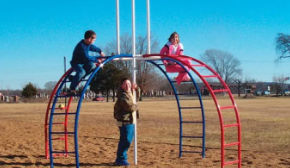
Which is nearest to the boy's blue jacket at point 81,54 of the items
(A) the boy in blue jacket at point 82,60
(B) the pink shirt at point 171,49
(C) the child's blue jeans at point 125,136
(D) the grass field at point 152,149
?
(A) the boy in blue jacket at point 82,60

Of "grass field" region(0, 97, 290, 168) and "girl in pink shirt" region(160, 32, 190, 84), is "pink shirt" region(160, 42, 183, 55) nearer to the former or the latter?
"girl in pink shirt" region(160, 32, 190, 84)

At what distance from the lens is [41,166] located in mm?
8141

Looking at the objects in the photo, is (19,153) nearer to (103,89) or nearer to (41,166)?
(41,166)

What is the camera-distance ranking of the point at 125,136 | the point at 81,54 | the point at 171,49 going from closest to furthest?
the point at 81,54 → the point at 125,136 → the point at 171,49

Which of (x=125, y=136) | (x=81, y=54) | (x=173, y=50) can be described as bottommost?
(x=125, y=136)

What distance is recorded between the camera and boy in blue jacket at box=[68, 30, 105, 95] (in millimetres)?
7426

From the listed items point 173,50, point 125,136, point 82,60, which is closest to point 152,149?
point 125,136

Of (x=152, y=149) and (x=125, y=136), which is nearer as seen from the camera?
(x=125, y=136)

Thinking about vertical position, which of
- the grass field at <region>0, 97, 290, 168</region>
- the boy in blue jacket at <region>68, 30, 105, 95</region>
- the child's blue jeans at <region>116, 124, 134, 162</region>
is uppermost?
the boy in blue jacket at <region>68, 30, 105, 95</region>

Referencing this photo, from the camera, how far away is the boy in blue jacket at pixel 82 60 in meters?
7.43

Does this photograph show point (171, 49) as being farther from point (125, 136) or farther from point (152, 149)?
point (152, 149)

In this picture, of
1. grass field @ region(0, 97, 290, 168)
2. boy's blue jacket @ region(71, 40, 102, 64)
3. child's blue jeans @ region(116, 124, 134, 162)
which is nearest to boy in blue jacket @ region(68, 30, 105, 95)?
boy's blue jacket @ region(71, 40, 102, 64)

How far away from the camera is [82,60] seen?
745 centimetres

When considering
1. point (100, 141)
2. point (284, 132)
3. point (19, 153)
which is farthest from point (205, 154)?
point (284, 132)
